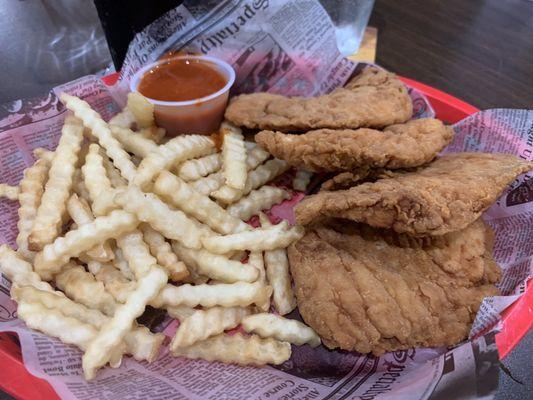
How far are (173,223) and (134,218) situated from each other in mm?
131

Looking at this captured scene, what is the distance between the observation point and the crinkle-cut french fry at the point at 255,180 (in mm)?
1700

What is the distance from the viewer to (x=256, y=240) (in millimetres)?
1563

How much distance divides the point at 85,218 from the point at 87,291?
0.88ft

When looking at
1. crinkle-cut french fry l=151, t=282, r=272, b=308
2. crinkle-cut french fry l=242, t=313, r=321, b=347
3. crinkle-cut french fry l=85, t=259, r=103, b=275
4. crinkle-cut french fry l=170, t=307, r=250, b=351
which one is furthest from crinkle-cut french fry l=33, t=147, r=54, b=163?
crinkle-cut french fry l=242, t=313, r=321, b=347

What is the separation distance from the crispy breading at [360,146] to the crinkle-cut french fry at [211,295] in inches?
21.3

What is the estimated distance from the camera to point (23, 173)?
1.89 m

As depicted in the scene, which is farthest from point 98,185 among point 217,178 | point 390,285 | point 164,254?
point 390,285

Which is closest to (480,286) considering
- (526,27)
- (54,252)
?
(54,252)

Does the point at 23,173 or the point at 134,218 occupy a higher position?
the point at 134,218

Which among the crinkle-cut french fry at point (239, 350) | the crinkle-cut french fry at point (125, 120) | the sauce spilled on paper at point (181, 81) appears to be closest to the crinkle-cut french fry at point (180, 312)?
the crinkle-cut french fry at point (239, 350)

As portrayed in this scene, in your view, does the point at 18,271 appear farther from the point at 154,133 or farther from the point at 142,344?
the point at 154,133

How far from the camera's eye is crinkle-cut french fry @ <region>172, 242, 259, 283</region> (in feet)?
4.87

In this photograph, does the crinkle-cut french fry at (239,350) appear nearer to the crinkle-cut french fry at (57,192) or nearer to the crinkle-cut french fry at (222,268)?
the crinkle-cut french fry at (222,268)

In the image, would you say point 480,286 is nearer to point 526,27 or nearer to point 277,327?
point 277,327
